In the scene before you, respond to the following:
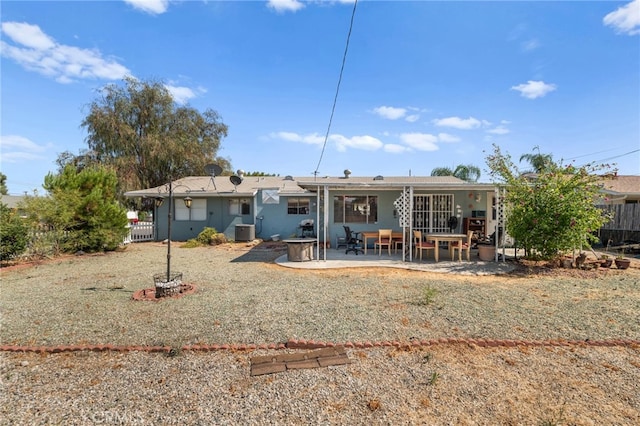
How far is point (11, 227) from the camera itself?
8.62 meters

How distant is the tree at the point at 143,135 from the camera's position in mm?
19656

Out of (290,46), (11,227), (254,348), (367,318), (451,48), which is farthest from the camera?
(290,46)

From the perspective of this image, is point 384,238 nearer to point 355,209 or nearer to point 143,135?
point 355,209

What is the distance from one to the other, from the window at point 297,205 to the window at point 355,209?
281 cm

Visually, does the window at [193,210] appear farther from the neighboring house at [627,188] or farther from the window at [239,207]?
the neighboring house at [627,188]

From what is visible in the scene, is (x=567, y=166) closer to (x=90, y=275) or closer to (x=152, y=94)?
(x=90, y=275)

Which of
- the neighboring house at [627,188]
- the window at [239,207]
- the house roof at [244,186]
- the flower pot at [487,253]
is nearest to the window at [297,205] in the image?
the house roof at [244,186]

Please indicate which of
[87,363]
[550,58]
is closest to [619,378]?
[87,363]

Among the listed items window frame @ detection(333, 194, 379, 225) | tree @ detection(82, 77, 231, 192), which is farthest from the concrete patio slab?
tree @ detection(82, 77, 231, 192)

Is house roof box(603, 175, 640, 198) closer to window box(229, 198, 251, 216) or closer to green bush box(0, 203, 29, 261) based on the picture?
window box(229, 198, 251, 216)

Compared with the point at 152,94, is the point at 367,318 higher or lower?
lower

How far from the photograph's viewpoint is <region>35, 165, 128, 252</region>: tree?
376 inches

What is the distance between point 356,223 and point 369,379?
9350 millimetres

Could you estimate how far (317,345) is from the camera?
11.8 feet
